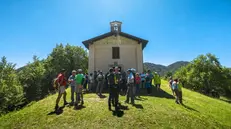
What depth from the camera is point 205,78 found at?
36.6 m

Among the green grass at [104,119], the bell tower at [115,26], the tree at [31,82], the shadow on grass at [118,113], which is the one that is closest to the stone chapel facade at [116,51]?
the bell tower at [115,26]

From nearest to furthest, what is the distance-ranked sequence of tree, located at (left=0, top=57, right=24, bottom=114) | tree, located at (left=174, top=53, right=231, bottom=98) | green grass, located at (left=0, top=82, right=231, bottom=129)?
green grass, located at (left=0, top=82, right=231, bottom=129) → tree, located at (left=0, top=57, right=24, bottom=114) → tree, located at (left=174, top=53, right=231, bottom=98)

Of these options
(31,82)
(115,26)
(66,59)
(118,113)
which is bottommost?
(118,113)

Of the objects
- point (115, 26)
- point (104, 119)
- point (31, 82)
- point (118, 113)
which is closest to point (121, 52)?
point (115, 26)

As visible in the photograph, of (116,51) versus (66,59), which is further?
(66,59)

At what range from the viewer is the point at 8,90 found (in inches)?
745

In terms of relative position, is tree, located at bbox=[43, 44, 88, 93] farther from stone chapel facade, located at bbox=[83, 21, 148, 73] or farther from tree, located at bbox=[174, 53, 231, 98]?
tree, located at bbox=[174, 53, 231, 98]

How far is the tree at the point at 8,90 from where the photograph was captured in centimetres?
1665

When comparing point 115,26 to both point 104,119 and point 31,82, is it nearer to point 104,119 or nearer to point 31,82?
point 104,119

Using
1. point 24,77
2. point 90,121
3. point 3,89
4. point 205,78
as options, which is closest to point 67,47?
point 24,77

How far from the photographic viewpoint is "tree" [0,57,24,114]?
1665 cm

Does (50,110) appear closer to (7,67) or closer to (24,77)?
(7,67)

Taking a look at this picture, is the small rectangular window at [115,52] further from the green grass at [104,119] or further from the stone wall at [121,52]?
A: the green grass at [104,119]

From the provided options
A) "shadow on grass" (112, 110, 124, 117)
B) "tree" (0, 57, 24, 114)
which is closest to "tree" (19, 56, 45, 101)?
"tree" (0, 57, 24, 114)
